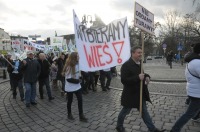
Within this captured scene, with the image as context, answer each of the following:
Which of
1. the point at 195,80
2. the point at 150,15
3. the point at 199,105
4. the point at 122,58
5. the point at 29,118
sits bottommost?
the point at 29,118

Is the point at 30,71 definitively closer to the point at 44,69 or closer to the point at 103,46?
the point at 44,69

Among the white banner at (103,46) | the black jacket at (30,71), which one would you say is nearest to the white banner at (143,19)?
the white banner at (103,46)

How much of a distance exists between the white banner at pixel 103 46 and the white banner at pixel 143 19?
38 cm

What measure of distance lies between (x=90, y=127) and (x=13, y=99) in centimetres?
470

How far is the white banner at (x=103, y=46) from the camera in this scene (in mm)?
5293

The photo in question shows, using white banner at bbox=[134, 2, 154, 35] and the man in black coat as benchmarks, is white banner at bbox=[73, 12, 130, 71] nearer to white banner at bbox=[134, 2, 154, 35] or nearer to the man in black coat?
white banner at bbox=[134, 2, 154, 35]

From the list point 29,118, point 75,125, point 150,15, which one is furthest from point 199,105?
point 29,118

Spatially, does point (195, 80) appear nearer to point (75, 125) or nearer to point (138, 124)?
point (138, 124)

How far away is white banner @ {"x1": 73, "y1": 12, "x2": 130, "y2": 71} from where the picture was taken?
529 cm

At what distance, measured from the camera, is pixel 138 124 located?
546 centimetres

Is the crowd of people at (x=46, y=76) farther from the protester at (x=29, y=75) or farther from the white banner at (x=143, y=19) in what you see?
the white banner at (x=143, y=19)

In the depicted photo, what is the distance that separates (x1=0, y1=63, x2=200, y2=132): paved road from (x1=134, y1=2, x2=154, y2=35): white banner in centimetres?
221

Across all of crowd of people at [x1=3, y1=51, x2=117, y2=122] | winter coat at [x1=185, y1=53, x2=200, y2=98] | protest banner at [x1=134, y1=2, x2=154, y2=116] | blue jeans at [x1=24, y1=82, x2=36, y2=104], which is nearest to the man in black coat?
protest banner at [x1=134, y1=2, x2=154, y2=116]

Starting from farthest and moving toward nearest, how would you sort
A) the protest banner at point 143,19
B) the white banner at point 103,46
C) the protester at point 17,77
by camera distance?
the protester at point 17,77
the white banner at point 103,46
the protest banner at point 143,19
